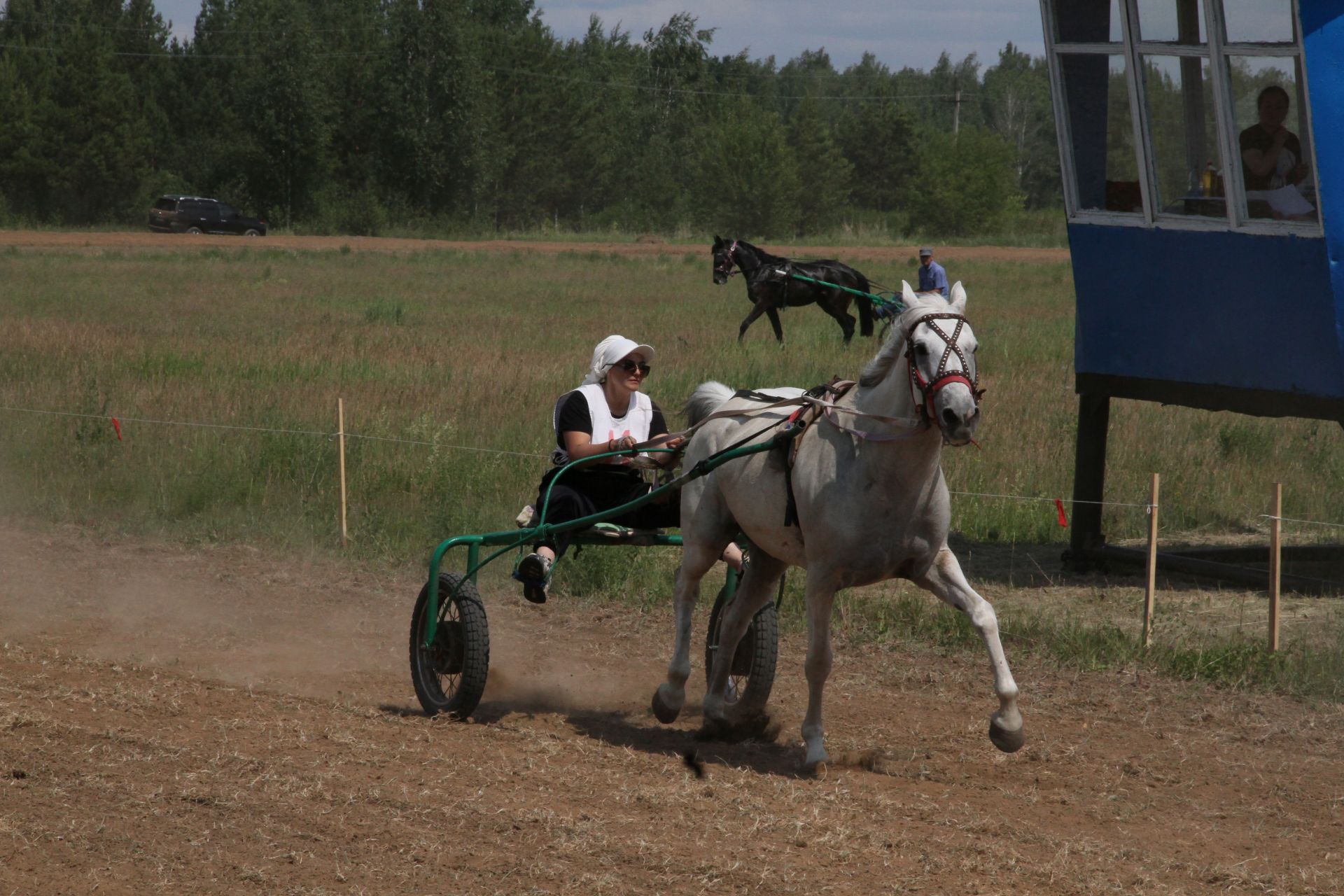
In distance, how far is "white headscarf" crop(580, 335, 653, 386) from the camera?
779 cm

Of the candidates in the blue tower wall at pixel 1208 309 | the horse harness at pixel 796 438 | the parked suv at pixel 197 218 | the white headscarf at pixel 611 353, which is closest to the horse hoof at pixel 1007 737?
the horse harness at pixel 796 438

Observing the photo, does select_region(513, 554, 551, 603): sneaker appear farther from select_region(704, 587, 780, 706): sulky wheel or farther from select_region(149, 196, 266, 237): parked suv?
select_region(149, 196, 266, 237): parked suv

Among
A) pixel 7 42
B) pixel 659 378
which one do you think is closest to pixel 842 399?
pixel 659 378

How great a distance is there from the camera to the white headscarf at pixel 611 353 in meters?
7.79

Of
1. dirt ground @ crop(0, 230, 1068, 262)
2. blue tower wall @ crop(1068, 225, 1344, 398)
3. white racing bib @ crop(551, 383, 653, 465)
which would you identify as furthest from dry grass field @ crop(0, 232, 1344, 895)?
dirt ground @ crop(0, 230, 1068, 262)

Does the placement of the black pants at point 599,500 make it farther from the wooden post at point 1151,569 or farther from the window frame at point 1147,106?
the window frame at point 1147,106

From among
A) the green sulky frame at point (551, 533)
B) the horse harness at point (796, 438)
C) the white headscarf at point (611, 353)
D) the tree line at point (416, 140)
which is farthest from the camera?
the tree line at point (416, 140)

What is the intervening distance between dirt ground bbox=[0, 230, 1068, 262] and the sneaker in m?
40.0

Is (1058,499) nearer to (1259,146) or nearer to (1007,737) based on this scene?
(1259,146)

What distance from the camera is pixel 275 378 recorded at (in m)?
17.4

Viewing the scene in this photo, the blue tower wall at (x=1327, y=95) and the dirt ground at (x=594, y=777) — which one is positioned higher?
the blue tower wall at (x=1327, y=95)

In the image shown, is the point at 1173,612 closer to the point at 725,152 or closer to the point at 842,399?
the point at 842,399

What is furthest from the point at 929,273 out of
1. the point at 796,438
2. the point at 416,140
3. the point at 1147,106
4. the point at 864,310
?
the point at 416,140

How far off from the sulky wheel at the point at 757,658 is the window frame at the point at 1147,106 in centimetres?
484
